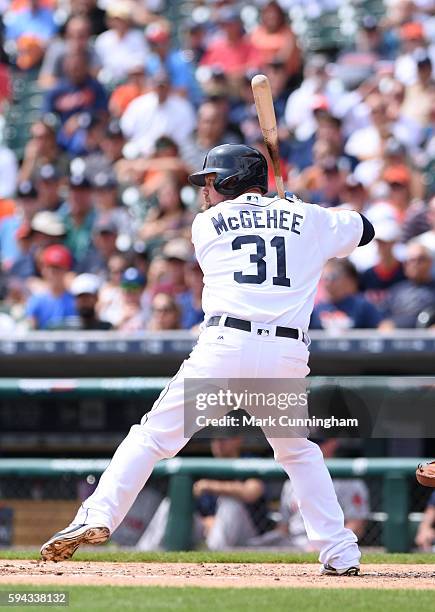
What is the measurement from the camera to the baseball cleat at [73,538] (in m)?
5.68

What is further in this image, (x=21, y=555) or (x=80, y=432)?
(x=80, y=432)

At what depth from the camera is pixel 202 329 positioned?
6.02 metres

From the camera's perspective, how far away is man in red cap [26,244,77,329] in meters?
10.3

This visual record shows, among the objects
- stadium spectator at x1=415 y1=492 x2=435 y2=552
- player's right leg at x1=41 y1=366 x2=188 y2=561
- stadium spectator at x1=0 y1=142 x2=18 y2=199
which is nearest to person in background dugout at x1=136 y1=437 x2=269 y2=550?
stadium spectator at x1=415 y1=492 x2=435 y2=552

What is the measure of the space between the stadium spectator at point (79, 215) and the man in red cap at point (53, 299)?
1.02 meters

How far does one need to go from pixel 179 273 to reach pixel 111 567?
371cm

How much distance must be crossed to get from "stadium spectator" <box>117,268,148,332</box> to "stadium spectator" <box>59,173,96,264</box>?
1456mm

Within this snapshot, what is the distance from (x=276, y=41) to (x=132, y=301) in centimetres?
390

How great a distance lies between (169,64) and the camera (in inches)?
536

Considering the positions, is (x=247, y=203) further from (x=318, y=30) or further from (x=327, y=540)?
(x=318, y=30)

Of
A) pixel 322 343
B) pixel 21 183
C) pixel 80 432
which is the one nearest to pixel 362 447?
pixel 322 343

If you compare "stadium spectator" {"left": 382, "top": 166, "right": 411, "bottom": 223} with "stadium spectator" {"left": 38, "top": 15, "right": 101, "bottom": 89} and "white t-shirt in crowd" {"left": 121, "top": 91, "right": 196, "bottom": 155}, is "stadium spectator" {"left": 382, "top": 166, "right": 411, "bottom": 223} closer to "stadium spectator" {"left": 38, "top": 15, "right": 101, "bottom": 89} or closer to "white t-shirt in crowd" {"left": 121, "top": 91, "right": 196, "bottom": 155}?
"white t-shirt in crowd" {"left": 121, "top": 91, "right": 196, "bottom": 155}

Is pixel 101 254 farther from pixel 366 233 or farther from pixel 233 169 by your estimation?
pixel 366 233

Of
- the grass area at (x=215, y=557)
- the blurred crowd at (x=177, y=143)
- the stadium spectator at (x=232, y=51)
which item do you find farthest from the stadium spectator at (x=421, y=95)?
the grass area at (x=215, y=557)
